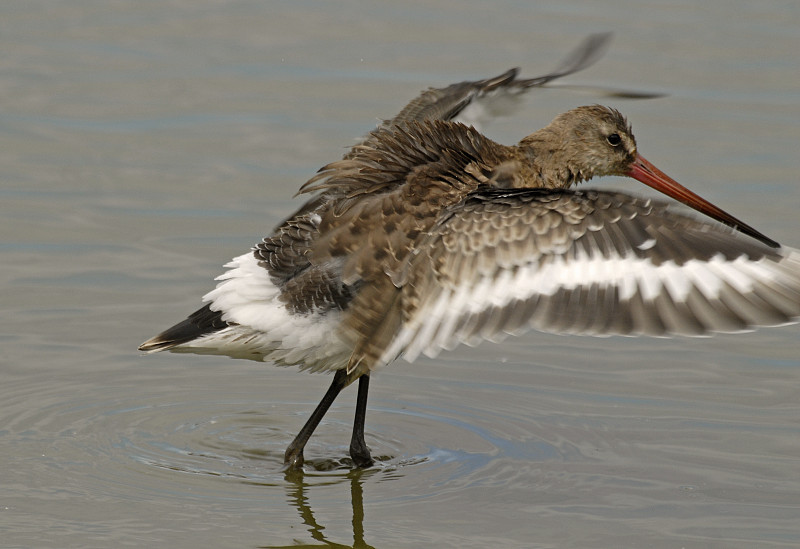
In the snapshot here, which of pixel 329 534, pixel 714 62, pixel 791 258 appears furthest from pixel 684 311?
pixel 714 62

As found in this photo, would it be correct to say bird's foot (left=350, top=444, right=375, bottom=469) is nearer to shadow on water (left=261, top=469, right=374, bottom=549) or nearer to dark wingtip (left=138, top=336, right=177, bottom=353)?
shadow on water (left=261, top=469, right=374, bottom=549)

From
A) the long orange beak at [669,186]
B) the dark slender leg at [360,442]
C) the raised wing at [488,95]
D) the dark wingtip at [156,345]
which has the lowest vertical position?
the dark slender leg at [360,442]

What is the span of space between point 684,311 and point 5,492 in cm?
312

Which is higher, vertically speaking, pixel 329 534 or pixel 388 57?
pixel 388 57

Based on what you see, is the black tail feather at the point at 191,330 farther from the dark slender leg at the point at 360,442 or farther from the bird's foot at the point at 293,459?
the dark slender leg at the point at 360,442

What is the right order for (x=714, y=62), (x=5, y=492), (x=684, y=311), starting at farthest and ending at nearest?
(x=714, y=62), (x=5, y=492), (x=684, y=311)

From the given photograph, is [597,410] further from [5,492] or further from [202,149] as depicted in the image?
[202,149]

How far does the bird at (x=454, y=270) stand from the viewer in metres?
5.76

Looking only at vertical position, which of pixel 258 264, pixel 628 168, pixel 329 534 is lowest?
pixel 329 534

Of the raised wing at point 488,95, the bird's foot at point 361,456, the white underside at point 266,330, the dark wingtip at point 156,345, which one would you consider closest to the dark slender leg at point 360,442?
the bird's foot at point 361,456

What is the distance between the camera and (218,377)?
784 cm

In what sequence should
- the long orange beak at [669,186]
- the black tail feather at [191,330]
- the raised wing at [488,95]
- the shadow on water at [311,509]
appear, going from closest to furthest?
1. the shadow on water at [311,509]
2. the black tail feather at [191,330]
3. the long orange beak at [669,186]
4. the raised wing at [488,95]

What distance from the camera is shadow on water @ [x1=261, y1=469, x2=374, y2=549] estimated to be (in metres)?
5.96

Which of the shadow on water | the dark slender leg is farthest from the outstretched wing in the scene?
the dark slender leg
